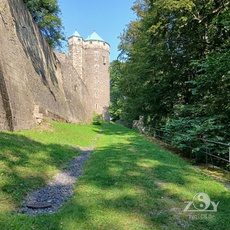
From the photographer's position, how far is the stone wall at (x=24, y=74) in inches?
295

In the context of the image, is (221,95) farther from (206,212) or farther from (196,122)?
(206,212)

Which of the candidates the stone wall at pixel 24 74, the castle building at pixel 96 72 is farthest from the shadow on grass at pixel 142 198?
the castle building at pixel 96 72

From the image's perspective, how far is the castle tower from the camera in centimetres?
3844

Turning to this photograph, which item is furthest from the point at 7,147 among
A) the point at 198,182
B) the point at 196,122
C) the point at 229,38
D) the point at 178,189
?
the point at 229,38

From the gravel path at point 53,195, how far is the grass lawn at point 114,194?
0.48 ft

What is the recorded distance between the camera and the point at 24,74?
9.55 meters

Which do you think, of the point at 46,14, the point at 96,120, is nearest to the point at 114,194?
the point at 46,14

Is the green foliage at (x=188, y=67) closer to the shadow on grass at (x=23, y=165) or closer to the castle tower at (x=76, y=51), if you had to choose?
the shadow on grass at (x=23, y=165)

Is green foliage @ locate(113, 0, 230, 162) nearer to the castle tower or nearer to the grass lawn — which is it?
the grass lawn

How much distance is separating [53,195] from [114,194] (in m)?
1.05

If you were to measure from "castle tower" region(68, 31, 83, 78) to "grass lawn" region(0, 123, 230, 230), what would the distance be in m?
34.3

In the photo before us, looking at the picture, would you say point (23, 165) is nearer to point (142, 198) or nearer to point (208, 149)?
point (142, 198)

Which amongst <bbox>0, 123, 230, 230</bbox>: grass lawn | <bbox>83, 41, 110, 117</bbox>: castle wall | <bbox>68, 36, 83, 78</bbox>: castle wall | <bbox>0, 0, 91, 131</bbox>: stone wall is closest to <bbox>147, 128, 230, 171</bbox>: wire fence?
<bbox>0, 123, 230, 230</bbox>: grass lawn

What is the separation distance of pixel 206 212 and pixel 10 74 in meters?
7.77
